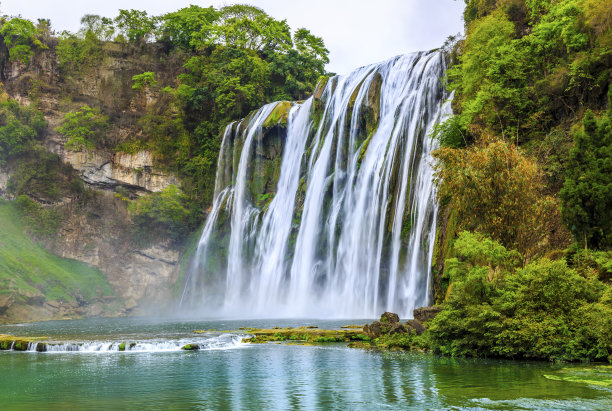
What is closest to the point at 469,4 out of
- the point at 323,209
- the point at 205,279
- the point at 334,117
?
the point at 334,117

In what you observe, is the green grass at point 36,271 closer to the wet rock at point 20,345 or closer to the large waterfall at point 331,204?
the large waterfall at point 331,204

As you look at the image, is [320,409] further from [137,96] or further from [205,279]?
[137,96]

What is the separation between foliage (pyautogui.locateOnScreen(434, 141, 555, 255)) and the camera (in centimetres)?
1770

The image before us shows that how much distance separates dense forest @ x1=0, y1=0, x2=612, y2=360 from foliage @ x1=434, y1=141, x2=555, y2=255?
4 cm

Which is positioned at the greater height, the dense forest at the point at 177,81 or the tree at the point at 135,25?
the tree at the point at 135,25

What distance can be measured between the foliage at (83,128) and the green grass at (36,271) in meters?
7.89

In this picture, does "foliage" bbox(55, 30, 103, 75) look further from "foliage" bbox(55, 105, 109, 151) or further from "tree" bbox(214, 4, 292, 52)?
"tree" bbox(214, 4, 292, 52)

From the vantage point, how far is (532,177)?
18.0 metres

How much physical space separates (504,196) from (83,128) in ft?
146

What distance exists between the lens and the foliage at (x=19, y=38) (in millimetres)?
54947

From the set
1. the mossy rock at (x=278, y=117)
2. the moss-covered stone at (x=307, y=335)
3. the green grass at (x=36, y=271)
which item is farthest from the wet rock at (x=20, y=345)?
the mossy rock at (x=278, y=117)

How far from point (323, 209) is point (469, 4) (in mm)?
15253

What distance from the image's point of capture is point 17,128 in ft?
168

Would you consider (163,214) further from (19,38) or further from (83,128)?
(19,38)
